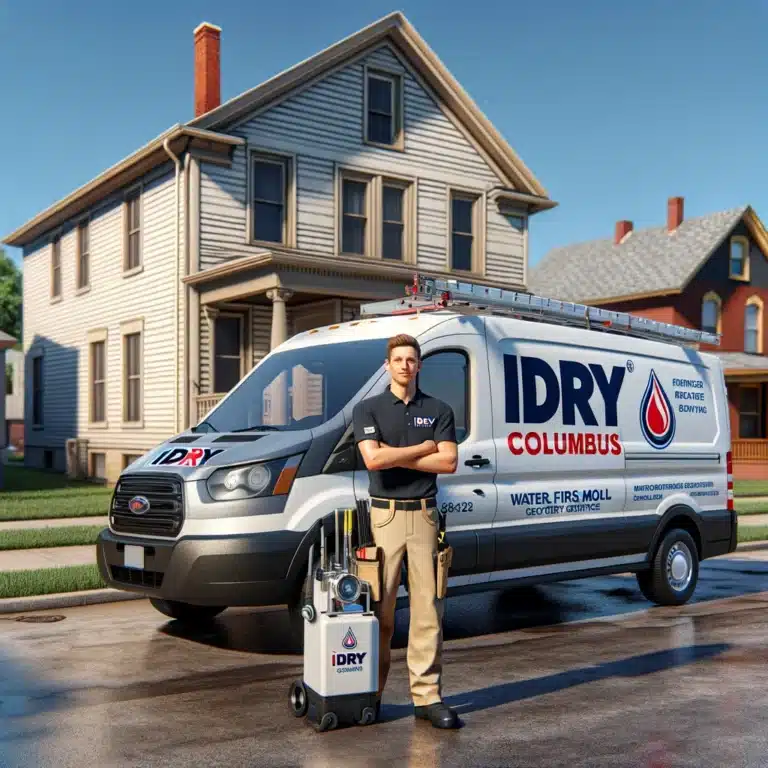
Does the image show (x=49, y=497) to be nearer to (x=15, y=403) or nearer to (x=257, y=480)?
(x=257, y=480)

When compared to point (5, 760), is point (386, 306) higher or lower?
higher

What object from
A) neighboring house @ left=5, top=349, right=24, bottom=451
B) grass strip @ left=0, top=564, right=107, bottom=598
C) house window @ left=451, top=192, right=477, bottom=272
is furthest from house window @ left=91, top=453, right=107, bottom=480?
neighboring house @ left=5, top=349, right=24, bottom=451

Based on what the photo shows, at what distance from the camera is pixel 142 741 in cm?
517

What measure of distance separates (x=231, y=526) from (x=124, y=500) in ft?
3.51

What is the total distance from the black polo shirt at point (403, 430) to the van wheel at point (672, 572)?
15.4ft

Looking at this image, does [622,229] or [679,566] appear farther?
[622,229]

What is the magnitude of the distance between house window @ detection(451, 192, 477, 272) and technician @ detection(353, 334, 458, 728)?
59.9 ft

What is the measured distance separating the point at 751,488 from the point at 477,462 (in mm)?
20319

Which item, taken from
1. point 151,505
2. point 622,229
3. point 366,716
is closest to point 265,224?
point 151,505

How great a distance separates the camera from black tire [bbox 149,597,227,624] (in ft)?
Answer: 27.1

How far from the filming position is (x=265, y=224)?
20859mm

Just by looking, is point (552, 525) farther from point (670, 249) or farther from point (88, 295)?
point (670, 249)

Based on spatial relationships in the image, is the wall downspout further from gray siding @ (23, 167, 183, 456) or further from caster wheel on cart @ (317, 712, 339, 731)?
caster wheel on cart @ (317, 712, 339, 731)

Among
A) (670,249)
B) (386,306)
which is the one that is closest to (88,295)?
(386,306)
